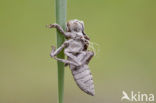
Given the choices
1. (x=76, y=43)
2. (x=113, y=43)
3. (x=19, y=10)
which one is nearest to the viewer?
(x=76, y=43)

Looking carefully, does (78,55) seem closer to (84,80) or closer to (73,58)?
(73,58)

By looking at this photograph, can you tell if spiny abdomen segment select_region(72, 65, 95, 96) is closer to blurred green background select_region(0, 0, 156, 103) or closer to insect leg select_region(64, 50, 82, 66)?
insect leg select_region(64, 50, 82, 66)

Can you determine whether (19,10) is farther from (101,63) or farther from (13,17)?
(101,63)

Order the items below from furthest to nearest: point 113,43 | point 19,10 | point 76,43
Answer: point 113,43 → point 19,10 → point 76,43

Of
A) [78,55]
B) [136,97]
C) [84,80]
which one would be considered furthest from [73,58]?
[136,97]

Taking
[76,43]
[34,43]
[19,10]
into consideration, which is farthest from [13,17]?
[76,43]

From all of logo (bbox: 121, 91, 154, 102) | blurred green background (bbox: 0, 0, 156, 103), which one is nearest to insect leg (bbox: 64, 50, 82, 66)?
blurred green background (bbox: 0, 0, 156, 103)
